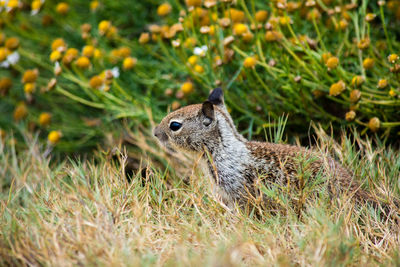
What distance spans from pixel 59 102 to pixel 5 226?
3069mm

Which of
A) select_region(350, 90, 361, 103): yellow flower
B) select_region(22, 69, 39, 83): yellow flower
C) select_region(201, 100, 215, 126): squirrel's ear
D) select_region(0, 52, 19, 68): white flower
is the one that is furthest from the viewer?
select_region(0, 52, 19, 68): white flower

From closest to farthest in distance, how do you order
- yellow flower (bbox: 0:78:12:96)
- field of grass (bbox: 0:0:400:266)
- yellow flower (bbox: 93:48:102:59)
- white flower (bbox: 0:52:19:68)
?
field of grass (bbox: 0:0:400:266) < yellow flower (bbox: 93:48:102:59) < white flower (bbox: 0:52:19:68) < yellow flower (bbox: 0:78:12:96)

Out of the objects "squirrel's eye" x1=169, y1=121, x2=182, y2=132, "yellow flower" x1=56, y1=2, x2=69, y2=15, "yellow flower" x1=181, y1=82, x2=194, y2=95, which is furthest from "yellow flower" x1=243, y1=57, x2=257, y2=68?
"yellow flower" x1=56, y1=2, x2=69, y2=15

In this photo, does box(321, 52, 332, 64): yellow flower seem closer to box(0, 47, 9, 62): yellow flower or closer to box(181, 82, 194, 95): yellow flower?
box(181, 82, 194, 95): yellow flower

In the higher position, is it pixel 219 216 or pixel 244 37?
pixel 244 37

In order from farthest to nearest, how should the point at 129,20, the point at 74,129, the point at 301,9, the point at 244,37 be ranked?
the point at 129,20 → the point at 74,129 → the point at 301,9 → the point at 244,37

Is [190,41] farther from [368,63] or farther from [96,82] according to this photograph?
[368,63]

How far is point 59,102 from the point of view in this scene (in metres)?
Result: 5.73

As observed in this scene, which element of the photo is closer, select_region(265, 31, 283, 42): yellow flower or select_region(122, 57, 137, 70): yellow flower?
select_region(265, 31, 283, 42): yellow flower

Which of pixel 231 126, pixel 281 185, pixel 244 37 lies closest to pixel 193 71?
pixel 244 37

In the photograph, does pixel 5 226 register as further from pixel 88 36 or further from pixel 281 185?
pixel 88 36

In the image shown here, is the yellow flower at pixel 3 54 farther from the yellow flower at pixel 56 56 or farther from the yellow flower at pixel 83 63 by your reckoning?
the yellow flower at pixel 83 63

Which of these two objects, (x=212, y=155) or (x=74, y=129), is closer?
(x=212, y=155)

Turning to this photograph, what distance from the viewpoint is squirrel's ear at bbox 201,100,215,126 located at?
3301 mm
